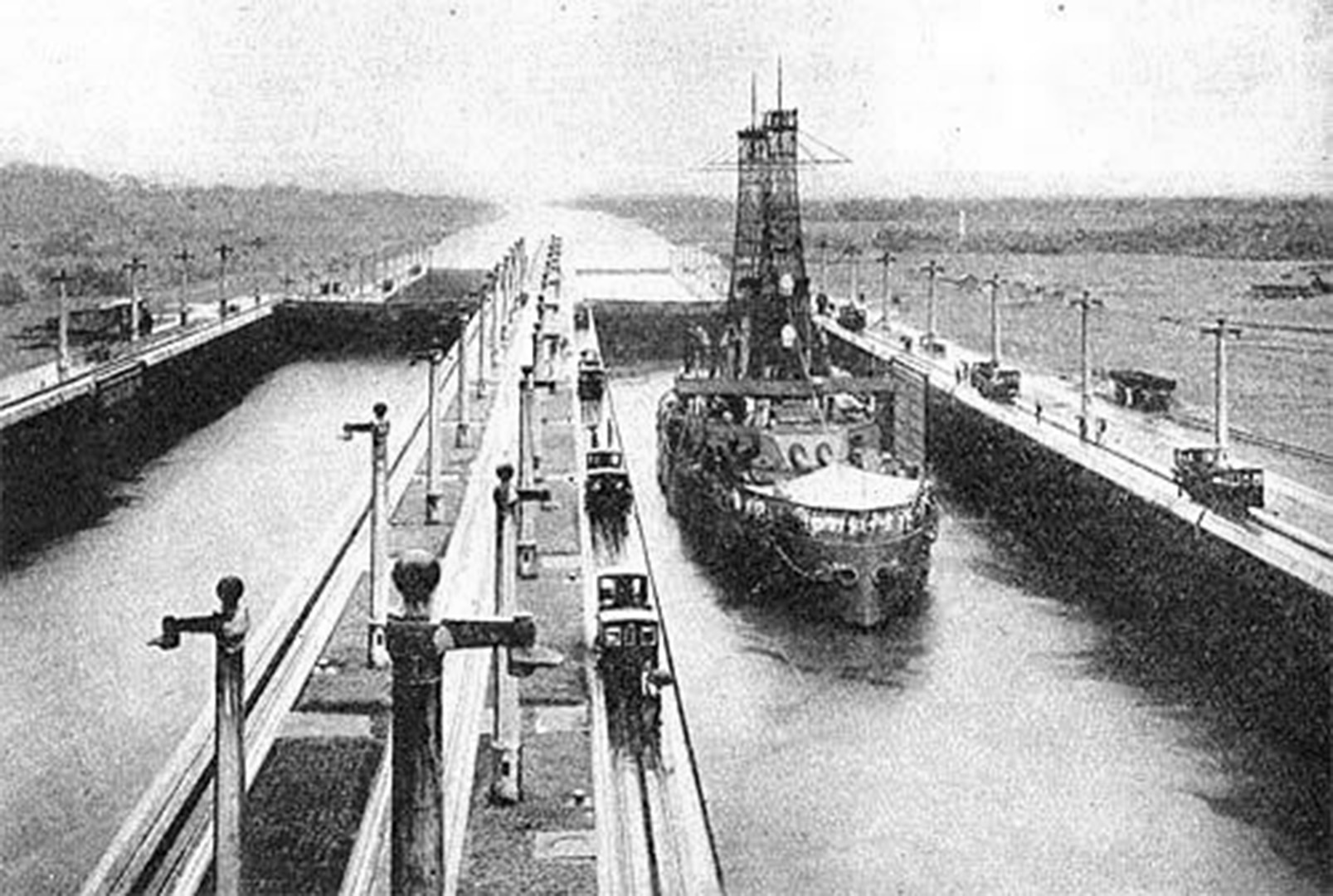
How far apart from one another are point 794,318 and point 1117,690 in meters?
22.6

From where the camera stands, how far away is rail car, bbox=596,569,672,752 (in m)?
14.0

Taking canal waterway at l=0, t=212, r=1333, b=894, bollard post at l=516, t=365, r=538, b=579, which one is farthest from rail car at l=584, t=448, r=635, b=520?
canal waterway at l=0, t=212, r=1333, b=894

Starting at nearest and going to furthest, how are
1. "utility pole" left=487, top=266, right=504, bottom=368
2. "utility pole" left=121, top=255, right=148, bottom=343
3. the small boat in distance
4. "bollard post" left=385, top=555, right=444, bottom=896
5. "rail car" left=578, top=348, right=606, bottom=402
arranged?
"bollard post" left=385, top=555, right=444, bottom=896
the small boat in distance
"rail car" left=578, top=348, right=606, bottom=402
"utility pole" left=487, top=266, right=504, bottom=368
"utility pole" left=121, top=255, right=148, bottom=343

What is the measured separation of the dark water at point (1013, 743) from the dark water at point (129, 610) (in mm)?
6860

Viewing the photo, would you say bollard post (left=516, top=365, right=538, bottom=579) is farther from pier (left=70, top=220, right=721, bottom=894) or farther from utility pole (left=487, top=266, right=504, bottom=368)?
utility pole (left=487, top=266, right=504, bottom=368)

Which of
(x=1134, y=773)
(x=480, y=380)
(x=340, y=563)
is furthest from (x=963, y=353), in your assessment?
(x=340, y=563)

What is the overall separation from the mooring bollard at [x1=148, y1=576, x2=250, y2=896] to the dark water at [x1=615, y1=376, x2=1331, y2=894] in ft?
38.9

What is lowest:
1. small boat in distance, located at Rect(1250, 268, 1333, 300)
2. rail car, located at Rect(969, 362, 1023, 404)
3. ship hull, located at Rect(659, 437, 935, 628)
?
ship hull, located at Rect(659, 437, 935, 628)

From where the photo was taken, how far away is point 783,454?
114 ft

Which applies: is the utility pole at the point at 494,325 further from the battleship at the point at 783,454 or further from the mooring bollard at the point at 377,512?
the mooring bollard at the point at 377,512

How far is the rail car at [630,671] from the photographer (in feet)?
45.8

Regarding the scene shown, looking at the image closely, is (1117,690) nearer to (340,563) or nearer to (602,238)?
(340,563)

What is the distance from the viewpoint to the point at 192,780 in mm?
10148

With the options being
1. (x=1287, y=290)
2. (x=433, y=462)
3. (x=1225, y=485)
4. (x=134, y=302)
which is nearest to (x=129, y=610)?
(x=433, y=462)
